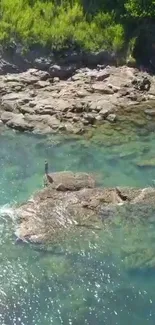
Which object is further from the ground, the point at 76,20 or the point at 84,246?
the point at 76,20

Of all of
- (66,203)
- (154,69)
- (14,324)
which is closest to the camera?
(14,324)

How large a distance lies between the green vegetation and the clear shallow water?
36.8 feet

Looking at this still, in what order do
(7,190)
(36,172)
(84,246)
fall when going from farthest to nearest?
(36,172)
(7,190)
(84,246)

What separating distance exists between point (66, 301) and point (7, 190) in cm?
673

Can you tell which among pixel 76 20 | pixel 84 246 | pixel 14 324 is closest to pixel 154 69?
pixel 76 20

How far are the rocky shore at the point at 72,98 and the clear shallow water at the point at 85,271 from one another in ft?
14.7

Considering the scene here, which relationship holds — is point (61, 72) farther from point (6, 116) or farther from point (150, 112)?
point (150, 112)

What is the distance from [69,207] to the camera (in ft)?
60.8

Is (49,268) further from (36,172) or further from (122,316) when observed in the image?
(36,172)

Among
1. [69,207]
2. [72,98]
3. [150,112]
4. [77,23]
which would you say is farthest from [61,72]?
[69,207]

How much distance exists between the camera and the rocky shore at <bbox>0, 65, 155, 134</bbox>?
990 inches

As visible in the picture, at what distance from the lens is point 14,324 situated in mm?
14016

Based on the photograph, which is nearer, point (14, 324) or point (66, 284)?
point (14, 324)

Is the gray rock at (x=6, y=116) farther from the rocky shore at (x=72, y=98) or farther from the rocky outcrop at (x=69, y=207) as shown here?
the rocky outcrop at (x=69, y=207)
